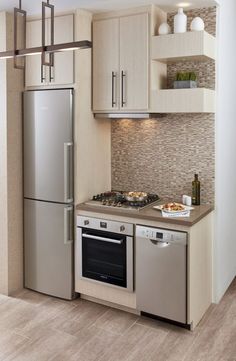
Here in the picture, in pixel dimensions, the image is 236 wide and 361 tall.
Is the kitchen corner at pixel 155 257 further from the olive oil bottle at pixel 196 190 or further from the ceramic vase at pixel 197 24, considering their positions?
the ceramic vase at pixel 197 24

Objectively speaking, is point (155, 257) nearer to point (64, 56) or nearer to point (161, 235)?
point (161, 235)

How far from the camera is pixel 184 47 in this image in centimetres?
338

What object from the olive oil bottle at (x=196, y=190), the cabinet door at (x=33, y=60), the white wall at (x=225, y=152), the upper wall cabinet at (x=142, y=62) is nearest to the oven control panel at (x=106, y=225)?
the olive oil bottle at (x=196, y=190)

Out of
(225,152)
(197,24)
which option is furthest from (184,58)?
(225,152)

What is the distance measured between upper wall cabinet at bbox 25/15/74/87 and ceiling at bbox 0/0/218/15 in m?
0.14

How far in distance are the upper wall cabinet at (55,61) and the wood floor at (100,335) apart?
2008 mm

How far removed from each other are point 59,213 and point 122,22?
5.82ft

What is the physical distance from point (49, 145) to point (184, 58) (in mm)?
1391

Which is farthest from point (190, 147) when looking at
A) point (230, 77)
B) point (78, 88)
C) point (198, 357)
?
point (198, 357)

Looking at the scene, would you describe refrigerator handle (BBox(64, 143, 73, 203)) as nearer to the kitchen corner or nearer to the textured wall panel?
the kitchen corner

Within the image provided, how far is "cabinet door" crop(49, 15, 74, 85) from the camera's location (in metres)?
3.60

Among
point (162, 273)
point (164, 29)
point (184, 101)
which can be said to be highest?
point (164, 29)

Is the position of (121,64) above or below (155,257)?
above

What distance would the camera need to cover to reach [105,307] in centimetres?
371
